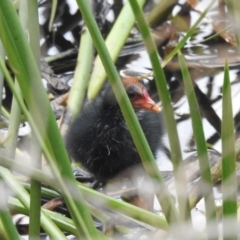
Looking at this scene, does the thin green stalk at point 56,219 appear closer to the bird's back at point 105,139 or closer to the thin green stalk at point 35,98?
the bird's back at point 105,139

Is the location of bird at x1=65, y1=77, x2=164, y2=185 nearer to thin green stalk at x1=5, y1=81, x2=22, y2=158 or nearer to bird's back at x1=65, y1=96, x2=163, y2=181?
bird's back at x1=65, y1=96, x2=163, y2=181

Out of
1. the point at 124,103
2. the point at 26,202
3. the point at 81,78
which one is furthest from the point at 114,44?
the point at 124,103

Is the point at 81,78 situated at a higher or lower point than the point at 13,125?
lower

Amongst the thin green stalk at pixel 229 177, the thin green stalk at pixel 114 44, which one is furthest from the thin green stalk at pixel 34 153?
the thin green stalk at pixel 114 44

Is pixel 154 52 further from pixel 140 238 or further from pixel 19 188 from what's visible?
pixel 140 238

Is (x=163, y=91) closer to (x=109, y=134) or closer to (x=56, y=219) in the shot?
(x=56, y=219)

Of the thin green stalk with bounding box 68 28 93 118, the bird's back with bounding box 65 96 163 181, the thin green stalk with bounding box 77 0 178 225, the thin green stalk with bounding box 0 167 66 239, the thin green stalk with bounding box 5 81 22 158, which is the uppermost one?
the thin green stalk with bounding box 77 0 178 225

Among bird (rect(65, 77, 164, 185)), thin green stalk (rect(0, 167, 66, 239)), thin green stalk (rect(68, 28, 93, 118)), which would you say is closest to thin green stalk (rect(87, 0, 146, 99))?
thin green stalk (rect(68, 28, 93, 118))
